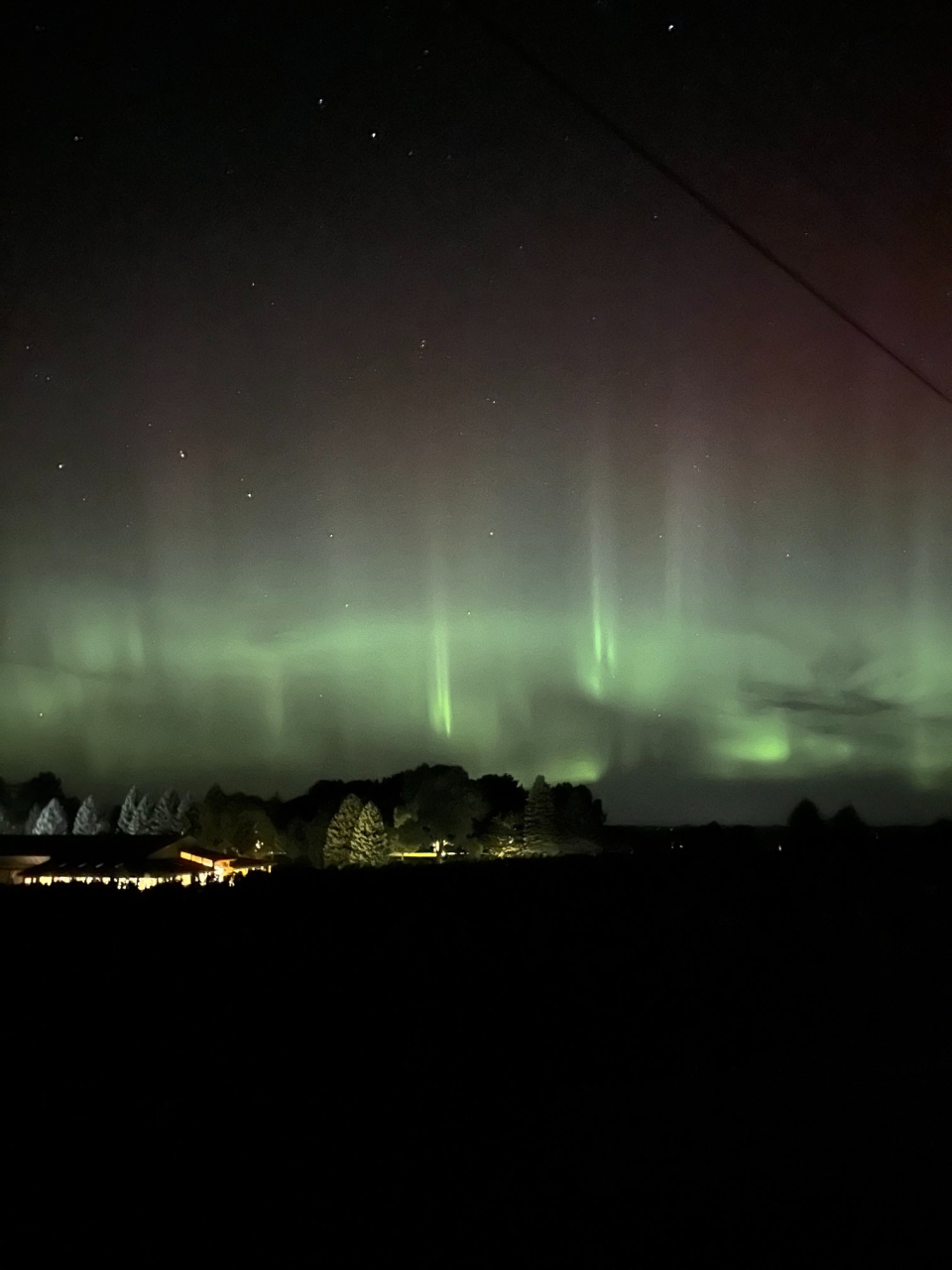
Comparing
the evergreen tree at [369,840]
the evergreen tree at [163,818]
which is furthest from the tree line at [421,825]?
the evergreen tree at [163,818]

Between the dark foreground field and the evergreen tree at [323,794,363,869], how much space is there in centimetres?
4866

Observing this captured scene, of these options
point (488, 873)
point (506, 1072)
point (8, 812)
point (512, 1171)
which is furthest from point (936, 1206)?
point (8, 812)

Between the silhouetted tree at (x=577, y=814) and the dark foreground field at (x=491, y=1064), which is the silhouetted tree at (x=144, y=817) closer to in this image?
the silhouetted tree at (x=577, y=814)

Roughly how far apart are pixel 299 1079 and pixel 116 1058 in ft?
6.85

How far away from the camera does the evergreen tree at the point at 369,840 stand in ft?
225

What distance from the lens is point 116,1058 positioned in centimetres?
1205

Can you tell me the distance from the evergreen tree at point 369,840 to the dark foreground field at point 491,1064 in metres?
47.5

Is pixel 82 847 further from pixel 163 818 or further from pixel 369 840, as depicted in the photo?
pixel 163 818

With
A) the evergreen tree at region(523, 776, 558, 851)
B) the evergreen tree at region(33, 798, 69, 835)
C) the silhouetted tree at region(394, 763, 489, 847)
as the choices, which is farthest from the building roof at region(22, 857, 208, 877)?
the evergreen tree at region(33, 798, 69, 835)

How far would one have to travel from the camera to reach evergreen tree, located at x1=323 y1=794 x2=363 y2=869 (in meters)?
69.2

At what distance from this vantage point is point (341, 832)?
70812 millimetres

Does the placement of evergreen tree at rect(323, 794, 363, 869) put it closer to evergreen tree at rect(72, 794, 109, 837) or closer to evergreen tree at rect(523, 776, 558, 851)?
evergreen tree at rect(523, 776, 558, 851)

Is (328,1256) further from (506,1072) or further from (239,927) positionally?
(239,927)

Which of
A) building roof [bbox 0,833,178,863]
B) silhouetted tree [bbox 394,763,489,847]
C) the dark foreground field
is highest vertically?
silhouetted tree [bbox 394,763,489,847]
